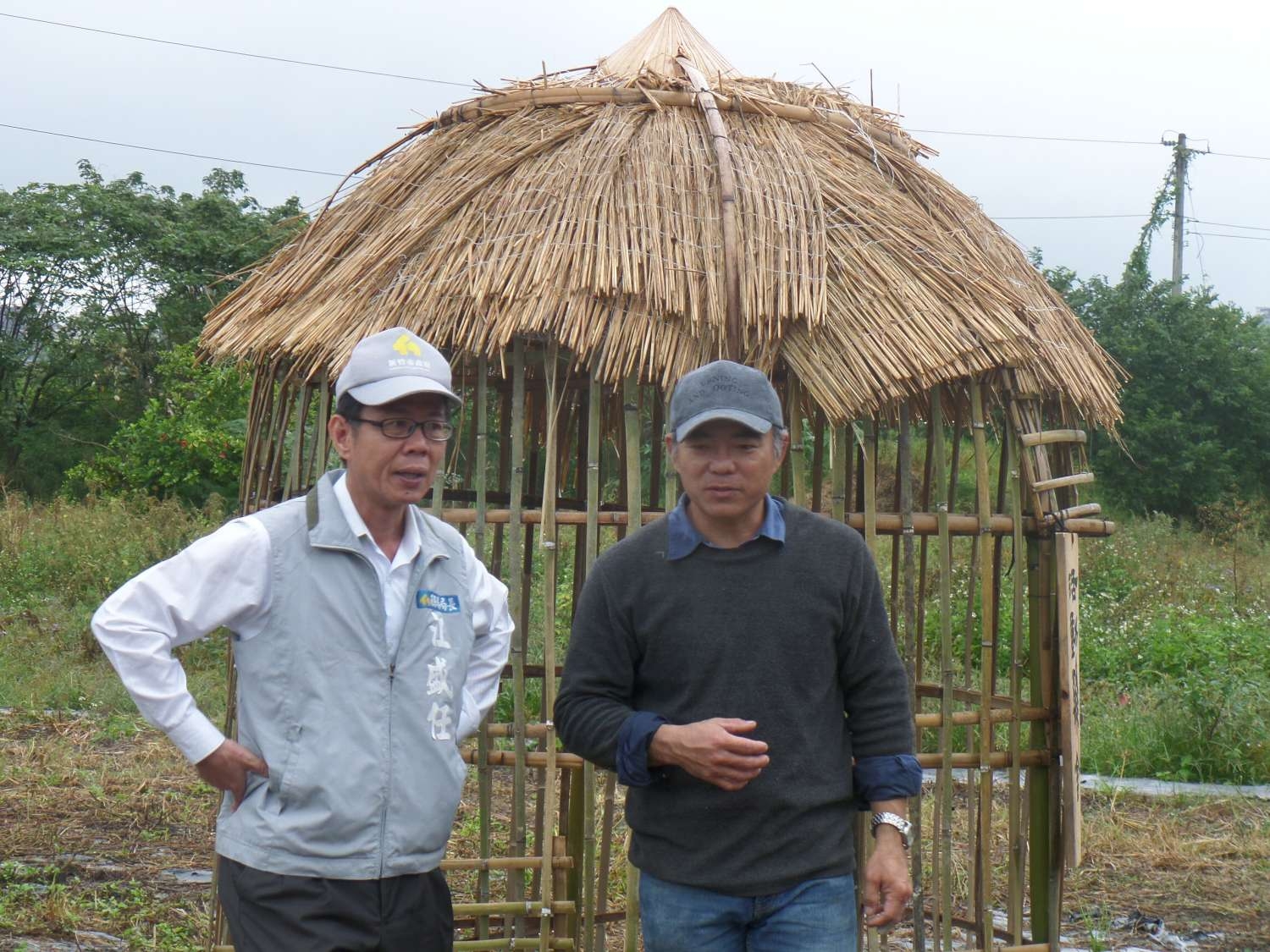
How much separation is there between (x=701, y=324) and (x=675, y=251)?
242mm

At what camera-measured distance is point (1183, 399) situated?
17.8 metres

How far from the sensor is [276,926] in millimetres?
2396

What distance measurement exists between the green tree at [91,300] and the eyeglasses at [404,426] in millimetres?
15399

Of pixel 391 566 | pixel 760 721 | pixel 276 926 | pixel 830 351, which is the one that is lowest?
pixel 276 926

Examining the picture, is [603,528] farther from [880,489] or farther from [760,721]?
[760,721]

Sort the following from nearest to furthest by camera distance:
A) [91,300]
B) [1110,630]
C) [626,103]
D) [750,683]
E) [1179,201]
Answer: [750,683], [626,103], [1110,630], [91,300], [1179,201]

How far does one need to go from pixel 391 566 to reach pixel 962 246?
2.41m

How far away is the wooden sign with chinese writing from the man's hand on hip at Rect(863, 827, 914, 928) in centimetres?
154

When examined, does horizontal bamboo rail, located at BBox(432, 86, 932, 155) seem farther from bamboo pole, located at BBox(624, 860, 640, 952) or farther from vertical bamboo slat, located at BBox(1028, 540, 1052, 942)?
bamboo pole, located at BBox(624, 860, 640, 952)

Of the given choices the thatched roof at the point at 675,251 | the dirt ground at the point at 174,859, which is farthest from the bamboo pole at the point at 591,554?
the dirt ground at the point at 174,859

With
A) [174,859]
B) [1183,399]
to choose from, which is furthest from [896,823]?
[1183,399]

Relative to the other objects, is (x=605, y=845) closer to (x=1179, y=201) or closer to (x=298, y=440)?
(x=298, y=440)

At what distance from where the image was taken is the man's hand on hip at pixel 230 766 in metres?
2.40

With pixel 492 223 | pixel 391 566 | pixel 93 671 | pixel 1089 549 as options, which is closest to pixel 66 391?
pixel 93 671
